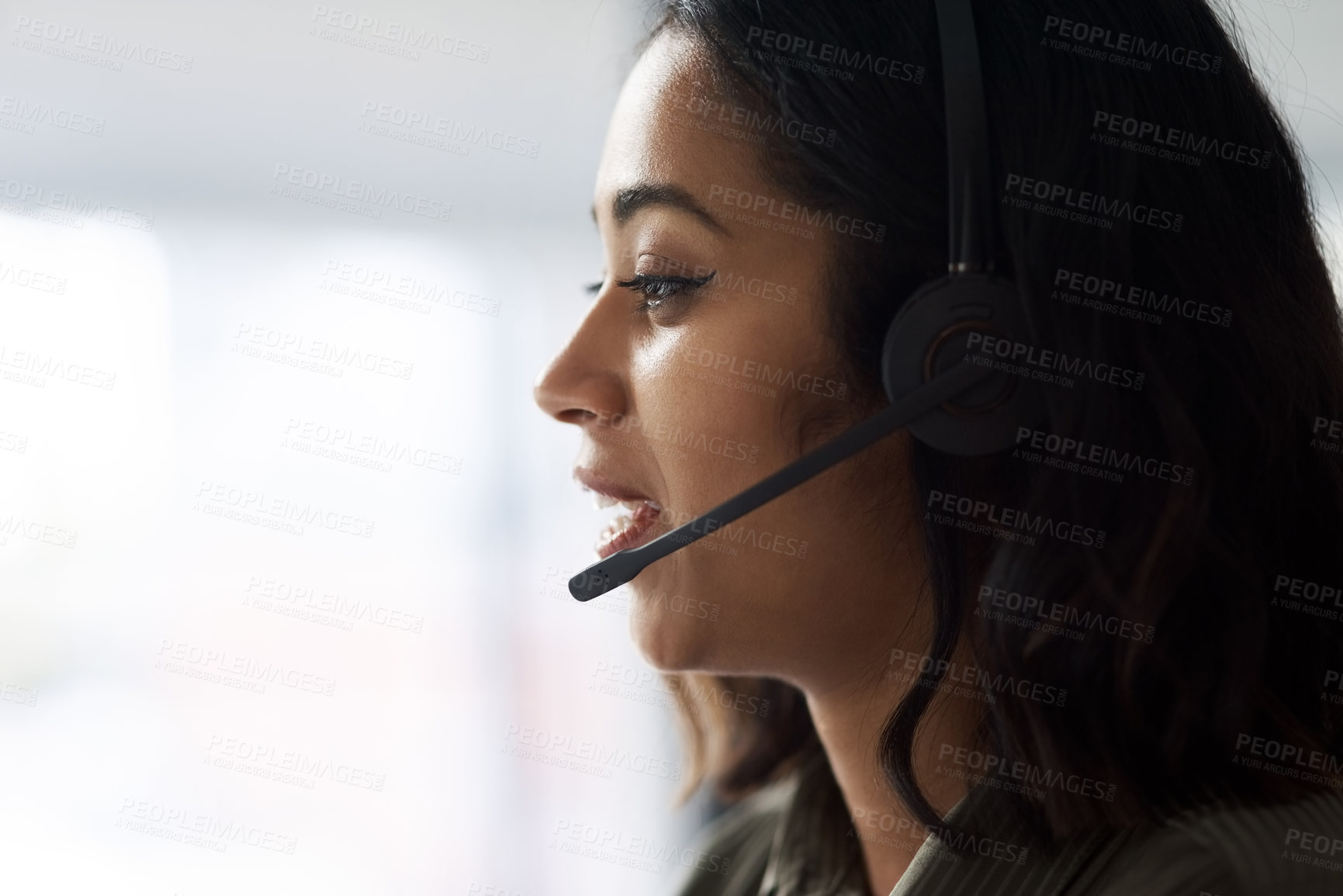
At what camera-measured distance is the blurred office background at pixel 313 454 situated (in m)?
1.09

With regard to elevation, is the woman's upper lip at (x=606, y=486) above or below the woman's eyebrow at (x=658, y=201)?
below

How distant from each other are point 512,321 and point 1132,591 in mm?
1018

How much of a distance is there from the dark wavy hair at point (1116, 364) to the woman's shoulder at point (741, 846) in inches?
12.9

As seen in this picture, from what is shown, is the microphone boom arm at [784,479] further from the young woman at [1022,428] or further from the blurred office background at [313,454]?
the blurred office background at [313,454]

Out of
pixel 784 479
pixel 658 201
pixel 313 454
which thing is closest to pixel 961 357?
pixel 784 479

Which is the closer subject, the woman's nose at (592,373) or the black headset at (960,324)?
the black headset at (960,324)

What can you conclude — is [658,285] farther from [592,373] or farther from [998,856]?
[998,856]

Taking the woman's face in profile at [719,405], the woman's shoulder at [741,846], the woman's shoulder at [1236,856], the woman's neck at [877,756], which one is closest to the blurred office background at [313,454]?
the woman's shoulder at [741,846]

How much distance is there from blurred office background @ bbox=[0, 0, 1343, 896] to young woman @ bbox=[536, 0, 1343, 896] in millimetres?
388

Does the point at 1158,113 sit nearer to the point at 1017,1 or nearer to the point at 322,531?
the point at 1017,1

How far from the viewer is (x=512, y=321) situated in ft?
4.78

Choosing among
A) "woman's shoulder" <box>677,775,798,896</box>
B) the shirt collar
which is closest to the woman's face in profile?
the shirt collar

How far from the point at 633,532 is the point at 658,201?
0.81 feet

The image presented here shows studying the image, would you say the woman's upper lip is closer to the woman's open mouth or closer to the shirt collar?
the woman's open mouth
